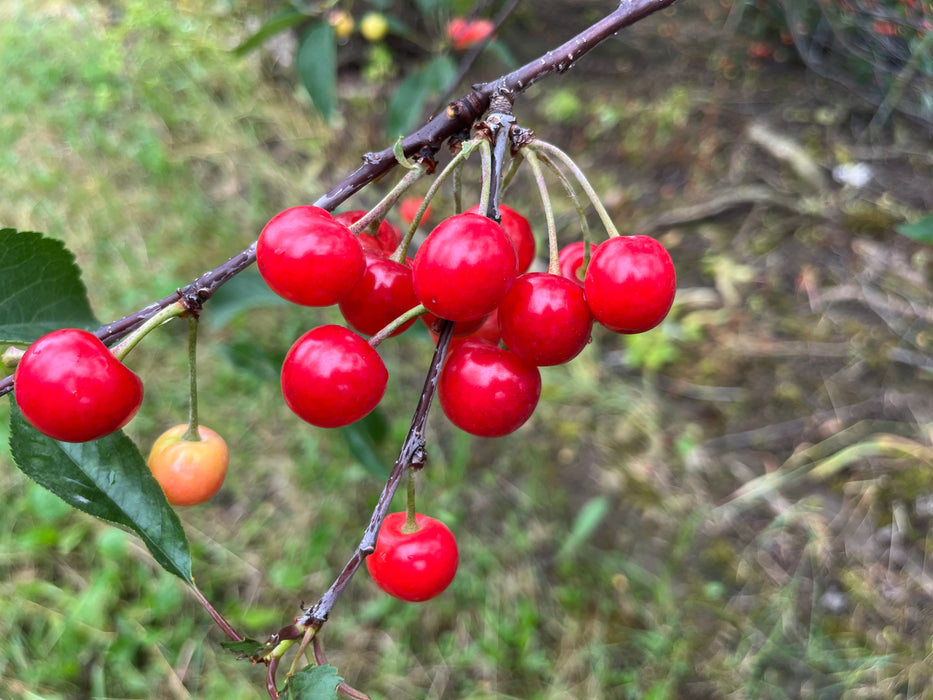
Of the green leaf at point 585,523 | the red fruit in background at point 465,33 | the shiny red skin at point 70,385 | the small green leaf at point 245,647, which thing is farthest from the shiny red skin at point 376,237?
the green leaf at point 585,523

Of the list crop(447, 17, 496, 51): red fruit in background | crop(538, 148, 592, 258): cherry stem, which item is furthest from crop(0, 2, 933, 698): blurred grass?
crop(447, 17, 496, 51): red fruit in background

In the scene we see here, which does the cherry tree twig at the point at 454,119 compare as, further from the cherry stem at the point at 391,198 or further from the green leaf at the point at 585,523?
the green leaf at the point at 585,523

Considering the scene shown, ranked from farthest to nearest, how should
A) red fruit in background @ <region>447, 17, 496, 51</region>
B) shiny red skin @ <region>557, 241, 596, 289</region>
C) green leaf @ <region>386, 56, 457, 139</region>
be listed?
1. red fruit in background @ <region>447, 17, 496, 51</region>
2. green leaf @ <region>386, 56, 457, 139</region>
3. shiny red skin @ <region>557, 241, 596, 289</region>

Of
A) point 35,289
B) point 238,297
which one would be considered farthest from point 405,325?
point 238,297

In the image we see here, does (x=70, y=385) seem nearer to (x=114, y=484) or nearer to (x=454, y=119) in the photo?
(x=114, y=484)

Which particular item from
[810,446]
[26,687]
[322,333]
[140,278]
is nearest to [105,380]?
[322,333]

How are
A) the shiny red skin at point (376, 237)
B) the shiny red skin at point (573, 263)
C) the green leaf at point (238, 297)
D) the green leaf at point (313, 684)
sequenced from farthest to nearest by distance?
the green leaf at point (238, 297) < the shiny red skin at point (573, 263) < the shiny red skin at point (376, 237) < the green leaf at point (313, 684)

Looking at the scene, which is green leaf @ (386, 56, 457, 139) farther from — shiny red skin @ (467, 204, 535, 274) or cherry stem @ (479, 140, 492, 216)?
cherry stem @ (479, 140, 492, 216)
